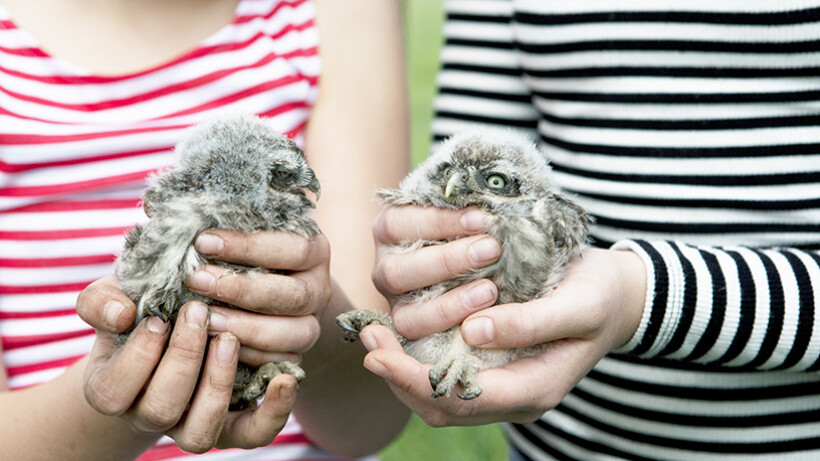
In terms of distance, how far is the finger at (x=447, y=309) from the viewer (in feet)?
5.70

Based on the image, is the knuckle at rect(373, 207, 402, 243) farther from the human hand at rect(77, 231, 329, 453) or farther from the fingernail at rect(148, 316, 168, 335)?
the fingernail at rect(148, 316, 168, 335)

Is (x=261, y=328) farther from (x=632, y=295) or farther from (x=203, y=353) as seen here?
(x=632, y=295)

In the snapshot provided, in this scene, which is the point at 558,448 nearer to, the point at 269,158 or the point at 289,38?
the point at 269,158

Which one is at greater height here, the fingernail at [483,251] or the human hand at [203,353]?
the fingernail at [483,251]

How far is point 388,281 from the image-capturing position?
1891 millimetres

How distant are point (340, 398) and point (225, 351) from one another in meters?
0.71

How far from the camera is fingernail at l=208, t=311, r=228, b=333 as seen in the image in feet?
5.36

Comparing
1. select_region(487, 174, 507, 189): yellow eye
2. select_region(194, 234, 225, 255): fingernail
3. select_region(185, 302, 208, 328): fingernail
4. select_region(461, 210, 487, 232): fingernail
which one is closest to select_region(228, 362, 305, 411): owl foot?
select_region(185, 302, 208, 328): fingernail

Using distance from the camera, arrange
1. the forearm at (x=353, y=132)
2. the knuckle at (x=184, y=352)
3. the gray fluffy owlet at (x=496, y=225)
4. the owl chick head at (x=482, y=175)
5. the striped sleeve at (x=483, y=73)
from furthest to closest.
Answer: the striped sleeve at (x=483, y=73) → the forearm at (x=353, y=132) → the owl chick head at (x=482, y=175) → the gray fluffy owlet at (x=496, y=225) → the knuckle at (x=184, y=352)

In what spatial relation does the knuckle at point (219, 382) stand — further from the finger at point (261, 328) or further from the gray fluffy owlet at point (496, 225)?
the gray fluffy owlet at point (496, 225)

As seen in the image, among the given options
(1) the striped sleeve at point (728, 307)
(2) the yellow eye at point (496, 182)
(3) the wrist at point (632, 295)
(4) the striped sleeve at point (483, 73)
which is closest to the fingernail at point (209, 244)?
(2) the yellow eye at point (496, 182)

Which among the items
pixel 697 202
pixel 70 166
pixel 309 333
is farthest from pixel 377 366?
pixel 697 202

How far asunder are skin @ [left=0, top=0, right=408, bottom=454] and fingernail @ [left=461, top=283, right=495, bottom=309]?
0.38 metres

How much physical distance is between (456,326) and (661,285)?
568mm
